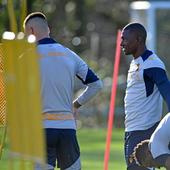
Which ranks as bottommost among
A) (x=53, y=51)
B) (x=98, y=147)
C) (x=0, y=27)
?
(x=98, y=147)

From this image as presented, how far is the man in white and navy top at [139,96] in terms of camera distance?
416 inches

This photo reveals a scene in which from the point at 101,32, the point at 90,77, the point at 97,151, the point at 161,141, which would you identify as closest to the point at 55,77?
the point at 90,77

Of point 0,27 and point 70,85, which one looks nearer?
point 70,85

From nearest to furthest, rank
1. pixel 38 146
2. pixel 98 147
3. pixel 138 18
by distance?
pixel 38 146 < pixel 98 147 < pixel 138 18

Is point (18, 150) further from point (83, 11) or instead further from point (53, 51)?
point (83, 11)

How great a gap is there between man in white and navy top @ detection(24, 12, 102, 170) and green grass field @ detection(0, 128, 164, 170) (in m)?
6.28

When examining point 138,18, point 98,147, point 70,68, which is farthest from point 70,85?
point 138,18

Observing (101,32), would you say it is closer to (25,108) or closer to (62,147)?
(62,147)

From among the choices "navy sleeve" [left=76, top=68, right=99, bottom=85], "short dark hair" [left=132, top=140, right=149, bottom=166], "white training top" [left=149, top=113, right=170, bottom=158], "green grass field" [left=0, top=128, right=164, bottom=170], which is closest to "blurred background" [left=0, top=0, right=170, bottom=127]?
"green grass field" [left=0, top=128, right=164, bottom=170]

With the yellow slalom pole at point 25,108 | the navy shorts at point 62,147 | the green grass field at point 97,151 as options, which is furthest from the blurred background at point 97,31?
the yellow slalom pole at point 25,108

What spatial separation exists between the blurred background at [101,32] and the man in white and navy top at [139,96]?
497 inches

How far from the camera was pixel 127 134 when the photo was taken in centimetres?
1080

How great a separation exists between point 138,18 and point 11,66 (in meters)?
21.3

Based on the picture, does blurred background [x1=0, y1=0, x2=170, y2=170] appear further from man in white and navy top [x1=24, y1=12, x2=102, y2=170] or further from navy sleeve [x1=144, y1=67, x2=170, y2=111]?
man in white and navy top [x1=24, y1=12, x2=102, y2=170]
